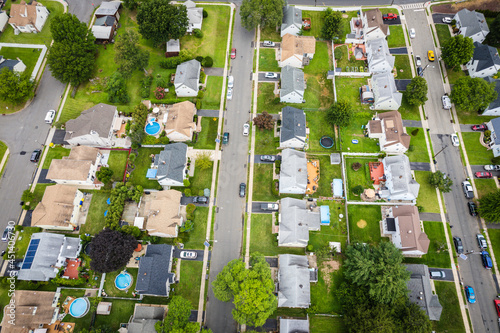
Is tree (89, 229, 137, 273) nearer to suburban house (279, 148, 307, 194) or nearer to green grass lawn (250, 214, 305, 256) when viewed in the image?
green grass lawn (250, 214, 305, 256)

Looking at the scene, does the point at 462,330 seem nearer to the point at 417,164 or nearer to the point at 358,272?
the point at 358,272

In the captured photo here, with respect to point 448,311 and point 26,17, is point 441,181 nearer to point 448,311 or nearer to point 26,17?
point 448,311

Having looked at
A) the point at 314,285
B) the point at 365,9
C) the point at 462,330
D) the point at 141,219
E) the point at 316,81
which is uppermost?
the point at 365,9

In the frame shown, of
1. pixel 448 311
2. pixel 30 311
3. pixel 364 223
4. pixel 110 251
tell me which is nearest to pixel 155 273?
pixel 110 251

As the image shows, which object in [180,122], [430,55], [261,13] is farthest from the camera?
[430,55]

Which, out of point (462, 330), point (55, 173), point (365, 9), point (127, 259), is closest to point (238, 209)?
point (127, 259)

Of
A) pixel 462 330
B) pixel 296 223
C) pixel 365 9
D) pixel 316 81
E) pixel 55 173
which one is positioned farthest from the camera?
pixel 365 9

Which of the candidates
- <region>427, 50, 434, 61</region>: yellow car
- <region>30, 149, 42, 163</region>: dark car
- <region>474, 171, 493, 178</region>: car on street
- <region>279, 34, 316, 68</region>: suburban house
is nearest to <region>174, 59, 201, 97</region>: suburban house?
<region>279, 34, 316, 68</region>: suburban house
